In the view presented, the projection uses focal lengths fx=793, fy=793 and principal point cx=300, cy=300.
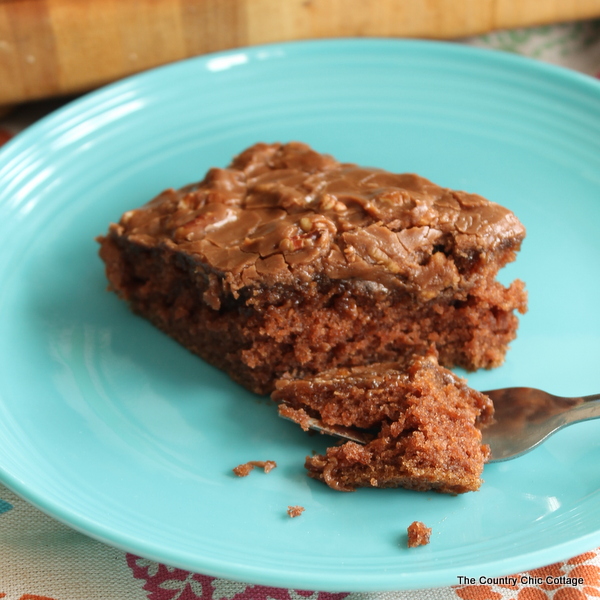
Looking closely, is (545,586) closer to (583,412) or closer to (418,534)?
(418,534)


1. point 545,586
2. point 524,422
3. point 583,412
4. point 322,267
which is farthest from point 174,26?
point 545,586

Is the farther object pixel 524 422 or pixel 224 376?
pixel 224 376

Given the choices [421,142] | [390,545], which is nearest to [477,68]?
[421,142]

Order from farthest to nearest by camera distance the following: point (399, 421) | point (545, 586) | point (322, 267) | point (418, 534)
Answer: point (322, 267) < point (399, 421) < point (545, 586) < point (418, 534)

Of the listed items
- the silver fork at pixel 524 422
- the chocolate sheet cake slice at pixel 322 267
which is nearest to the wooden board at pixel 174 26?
the chocolate sheet cake slice at pixel 322 267

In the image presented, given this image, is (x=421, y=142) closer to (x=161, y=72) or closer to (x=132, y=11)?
(x=161, y=72)

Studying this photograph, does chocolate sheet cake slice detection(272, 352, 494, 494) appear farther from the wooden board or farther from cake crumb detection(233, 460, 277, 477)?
the wooden board

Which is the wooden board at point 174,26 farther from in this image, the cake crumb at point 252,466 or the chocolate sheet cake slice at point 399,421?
the cake crumb at point 252,466

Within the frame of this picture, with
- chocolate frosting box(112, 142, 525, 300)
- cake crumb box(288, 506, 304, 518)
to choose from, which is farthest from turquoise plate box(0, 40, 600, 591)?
chocolate frosting box(112, 142, 525, 300)
